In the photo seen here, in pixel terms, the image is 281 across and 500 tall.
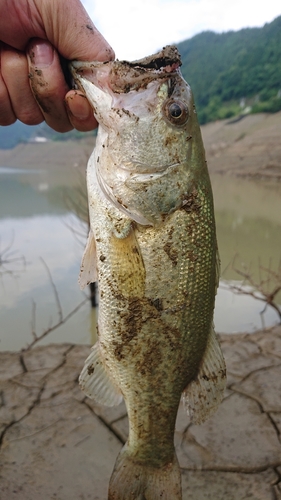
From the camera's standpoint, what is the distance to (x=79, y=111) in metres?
1.69

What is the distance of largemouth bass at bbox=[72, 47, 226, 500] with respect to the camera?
4.99 feet

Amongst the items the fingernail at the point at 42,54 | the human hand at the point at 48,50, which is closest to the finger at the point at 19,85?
the human hand at the point at 48,50

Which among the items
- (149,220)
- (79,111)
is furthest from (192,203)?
(79,111)

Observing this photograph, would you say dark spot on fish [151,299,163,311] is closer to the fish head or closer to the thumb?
the fish head

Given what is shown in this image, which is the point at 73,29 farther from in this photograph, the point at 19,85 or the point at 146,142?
the point at 146,142

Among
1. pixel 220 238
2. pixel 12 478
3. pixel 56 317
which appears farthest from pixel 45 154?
pixel 12 478

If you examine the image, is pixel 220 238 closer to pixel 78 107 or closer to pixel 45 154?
pixel 78 107

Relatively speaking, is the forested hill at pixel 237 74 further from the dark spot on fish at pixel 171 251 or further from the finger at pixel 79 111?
the dark spot on fish at pixel 171 251

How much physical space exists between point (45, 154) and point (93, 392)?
59.3 metres

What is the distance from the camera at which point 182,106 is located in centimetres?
155

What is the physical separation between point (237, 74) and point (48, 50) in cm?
6481

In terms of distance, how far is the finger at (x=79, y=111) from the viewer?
1.63 m

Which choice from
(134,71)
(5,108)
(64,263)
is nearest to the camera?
(134,71)

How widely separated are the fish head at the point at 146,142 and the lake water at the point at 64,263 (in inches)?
139
